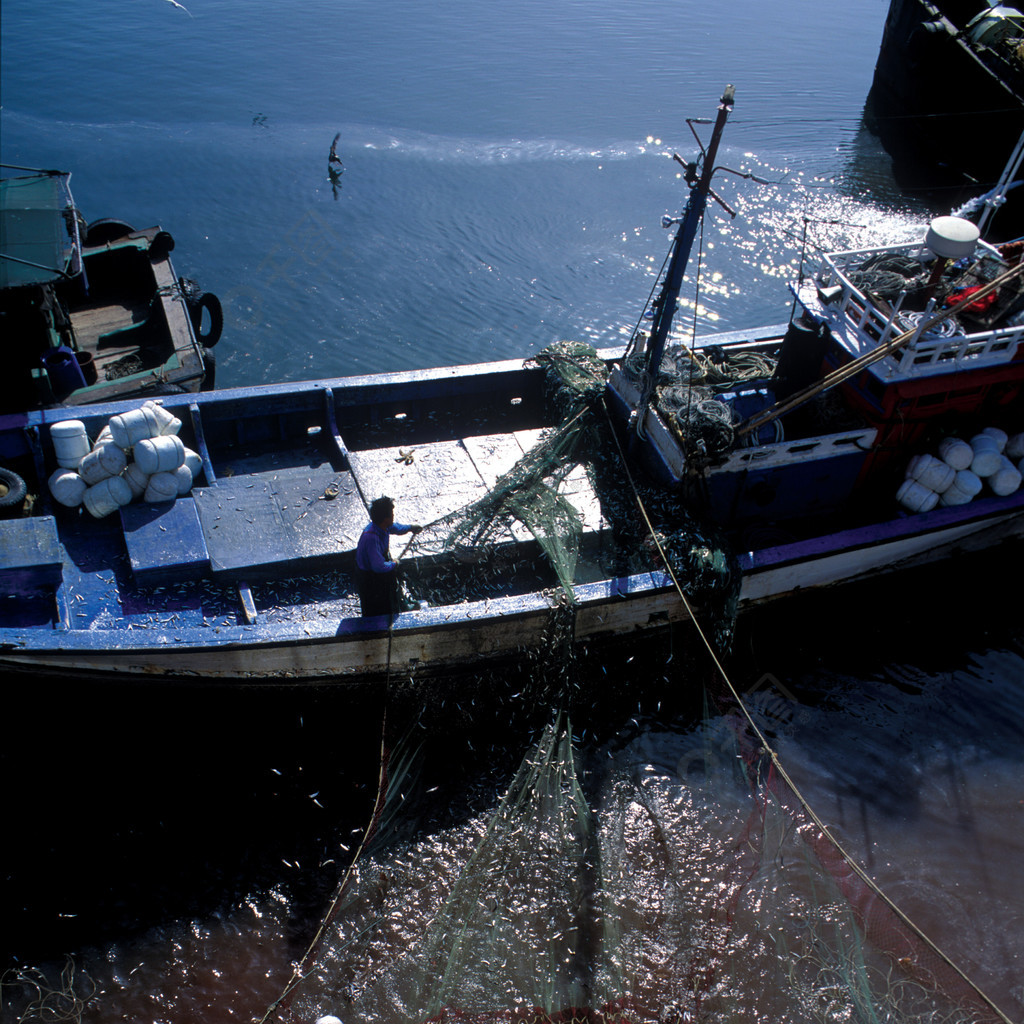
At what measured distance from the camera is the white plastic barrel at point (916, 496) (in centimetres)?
796

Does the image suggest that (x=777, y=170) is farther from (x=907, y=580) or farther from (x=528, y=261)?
(x=907, y=580)

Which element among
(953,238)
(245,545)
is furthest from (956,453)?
(245,545)

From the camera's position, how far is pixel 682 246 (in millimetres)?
6742

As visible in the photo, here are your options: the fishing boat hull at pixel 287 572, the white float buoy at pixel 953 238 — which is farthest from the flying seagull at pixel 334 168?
the white float buoy at pixel 953 238

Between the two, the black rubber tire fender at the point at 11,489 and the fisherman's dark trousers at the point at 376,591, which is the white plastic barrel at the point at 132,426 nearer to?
the black rubber tire fender at the point at 11,489

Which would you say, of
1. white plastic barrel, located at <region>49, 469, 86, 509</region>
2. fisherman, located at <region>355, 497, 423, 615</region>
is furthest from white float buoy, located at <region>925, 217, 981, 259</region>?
white plastic barrel, located at <region>49, 469, 86, 509</region>

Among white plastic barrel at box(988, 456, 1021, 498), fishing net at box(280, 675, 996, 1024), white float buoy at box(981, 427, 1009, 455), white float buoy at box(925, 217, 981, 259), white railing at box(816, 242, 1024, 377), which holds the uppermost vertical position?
white float buoy at box(925, 217, 981, 259)

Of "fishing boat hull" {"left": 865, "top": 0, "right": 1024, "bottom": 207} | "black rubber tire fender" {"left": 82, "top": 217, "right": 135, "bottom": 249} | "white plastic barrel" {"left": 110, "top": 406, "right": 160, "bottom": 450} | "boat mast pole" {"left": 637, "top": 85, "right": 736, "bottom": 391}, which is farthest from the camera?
"fishing boat hull" {"left": 865, "top": 0, "right": 1024, "bottom": 207}

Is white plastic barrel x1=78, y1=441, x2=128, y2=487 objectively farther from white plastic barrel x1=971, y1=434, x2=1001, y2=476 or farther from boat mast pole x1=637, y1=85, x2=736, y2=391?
white plastic barrel x1=971, y1=434, x2=1001, y2=476

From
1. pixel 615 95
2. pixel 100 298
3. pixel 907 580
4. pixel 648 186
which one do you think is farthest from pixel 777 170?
pixel 100 298

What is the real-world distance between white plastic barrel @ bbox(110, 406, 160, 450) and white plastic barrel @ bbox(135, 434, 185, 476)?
75 millimetres

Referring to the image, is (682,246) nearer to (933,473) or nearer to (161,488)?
(933,473)

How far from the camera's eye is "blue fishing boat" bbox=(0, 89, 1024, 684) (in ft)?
22.2

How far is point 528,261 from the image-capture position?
50.9 feet
